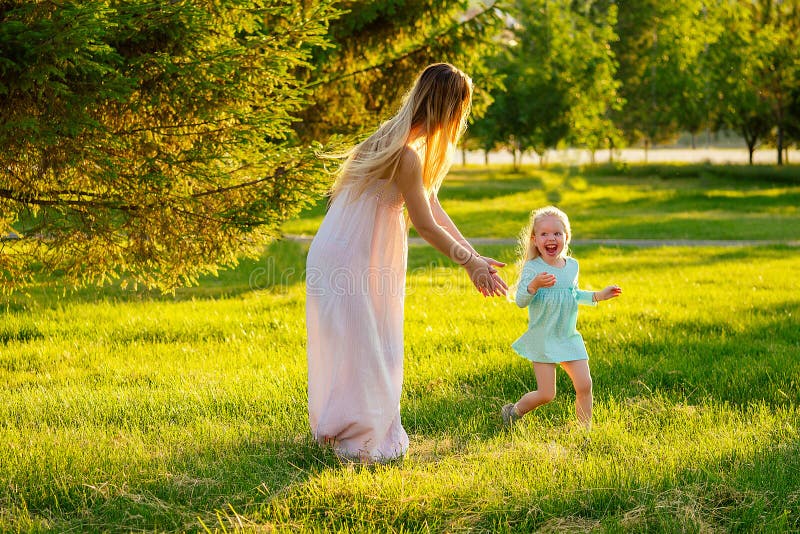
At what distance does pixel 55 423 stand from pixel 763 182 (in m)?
37.8

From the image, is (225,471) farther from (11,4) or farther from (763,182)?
(763,182)

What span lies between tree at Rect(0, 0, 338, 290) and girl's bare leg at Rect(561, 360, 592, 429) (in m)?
3.06

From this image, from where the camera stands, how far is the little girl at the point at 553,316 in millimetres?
4969

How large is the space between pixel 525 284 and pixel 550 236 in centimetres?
33

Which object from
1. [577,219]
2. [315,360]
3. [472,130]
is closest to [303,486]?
[315,360]

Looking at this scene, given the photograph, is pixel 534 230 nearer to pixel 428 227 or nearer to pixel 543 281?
pixel 543 281

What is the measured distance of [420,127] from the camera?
4453mm

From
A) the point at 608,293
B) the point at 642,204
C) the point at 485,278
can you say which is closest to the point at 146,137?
the point at 485,278

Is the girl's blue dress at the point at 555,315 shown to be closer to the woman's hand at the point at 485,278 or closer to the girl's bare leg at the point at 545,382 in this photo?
the girl's bare leg at the point at 545,382

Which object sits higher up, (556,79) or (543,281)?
(556,79)

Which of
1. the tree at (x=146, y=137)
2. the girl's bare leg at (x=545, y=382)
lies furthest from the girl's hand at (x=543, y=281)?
the tree at (x=146, y=137)

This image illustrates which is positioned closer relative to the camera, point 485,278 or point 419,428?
point 485,278

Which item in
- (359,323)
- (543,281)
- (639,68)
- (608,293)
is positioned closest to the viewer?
(359,323)

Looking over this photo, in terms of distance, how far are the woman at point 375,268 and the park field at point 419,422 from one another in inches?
9.9
